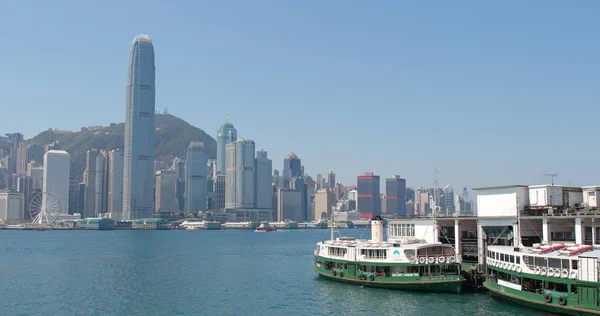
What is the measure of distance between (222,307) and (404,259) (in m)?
18.6

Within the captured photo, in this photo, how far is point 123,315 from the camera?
54312 millimetres

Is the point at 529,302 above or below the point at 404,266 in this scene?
below

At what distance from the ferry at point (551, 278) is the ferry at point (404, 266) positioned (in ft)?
19.6

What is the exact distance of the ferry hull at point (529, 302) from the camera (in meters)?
43.1

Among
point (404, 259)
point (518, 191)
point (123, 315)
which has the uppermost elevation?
point (518, 191)

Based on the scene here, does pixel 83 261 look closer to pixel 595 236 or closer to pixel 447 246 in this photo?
pixel 447 246

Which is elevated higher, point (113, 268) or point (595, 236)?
point (595, 236)

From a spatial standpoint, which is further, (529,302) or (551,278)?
(529,302)

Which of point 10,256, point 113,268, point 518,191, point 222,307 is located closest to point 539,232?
point 518,191

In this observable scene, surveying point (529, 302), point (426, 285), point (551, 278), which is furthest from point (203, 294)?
point (551, 278)

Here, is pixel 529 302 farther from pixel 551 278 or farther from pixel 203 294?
pixel 203 294

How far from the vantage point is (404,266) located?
196ft

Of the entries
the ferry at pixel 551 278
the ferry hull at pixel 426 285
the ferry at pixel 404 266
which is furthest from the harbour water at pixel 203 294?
the ferry at pixel 551 278

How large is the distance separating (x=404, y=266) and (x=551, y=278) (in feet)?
55.7
